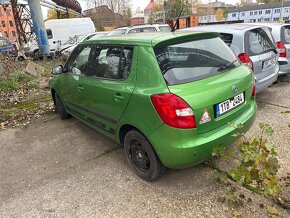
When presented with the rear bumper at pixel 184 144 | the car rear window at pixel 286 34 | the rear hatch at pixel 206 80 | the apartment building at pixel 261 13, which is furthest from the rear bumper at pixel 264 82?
the apartment building at pixel 261 13

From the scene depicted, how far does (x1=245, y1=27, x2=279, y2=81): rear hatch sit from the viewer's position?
468 cm

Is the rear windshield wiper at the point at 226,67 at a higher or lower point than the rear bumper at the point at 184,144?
higher

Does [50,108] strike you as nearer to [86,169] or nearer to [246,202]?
[86,169]

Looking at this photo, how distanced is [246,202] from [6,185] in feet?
9.25

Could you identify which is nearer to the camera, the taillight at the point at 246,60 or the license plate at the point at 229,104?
the license plate at the point at 229,104

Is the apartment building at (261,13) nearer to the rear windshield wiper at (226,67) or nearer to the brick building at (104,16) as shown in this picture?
the brick building at (104,16)

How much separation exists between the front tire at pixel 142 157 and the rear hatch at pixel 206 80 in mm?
618

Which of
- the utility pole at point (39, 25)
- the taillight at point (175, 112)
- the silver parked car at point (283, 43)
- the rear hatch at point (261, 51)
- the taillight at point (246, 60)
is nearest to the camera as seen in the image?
the taillight at point (175, 112)

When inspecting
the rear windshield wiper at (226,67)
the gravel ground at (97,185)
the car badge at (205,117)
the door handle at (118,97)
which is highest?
the rear windshield wiper at (226,67)

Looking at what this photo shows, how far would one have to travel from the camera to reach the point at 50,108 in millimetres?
5906

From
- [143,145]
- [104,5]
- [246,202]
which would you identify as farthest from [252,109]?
[104,5]

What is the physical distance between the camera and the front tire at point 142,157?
2787 millimetres

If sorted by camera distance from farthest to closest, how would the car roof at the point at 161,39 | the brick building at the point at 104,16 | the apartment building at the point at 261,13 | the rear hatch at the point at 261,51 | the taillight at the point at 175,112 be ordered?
1. the apartment building at the point at 261,13
2. the brick building at the point at 104,16
3. the rear hatch at the point at 261,51
4. the car roof at the point at 161,39
5. the taillight at the point at 175,112

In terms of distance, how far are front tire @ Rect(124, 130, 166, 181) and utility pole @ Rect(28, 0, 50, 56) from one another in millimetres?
14437
